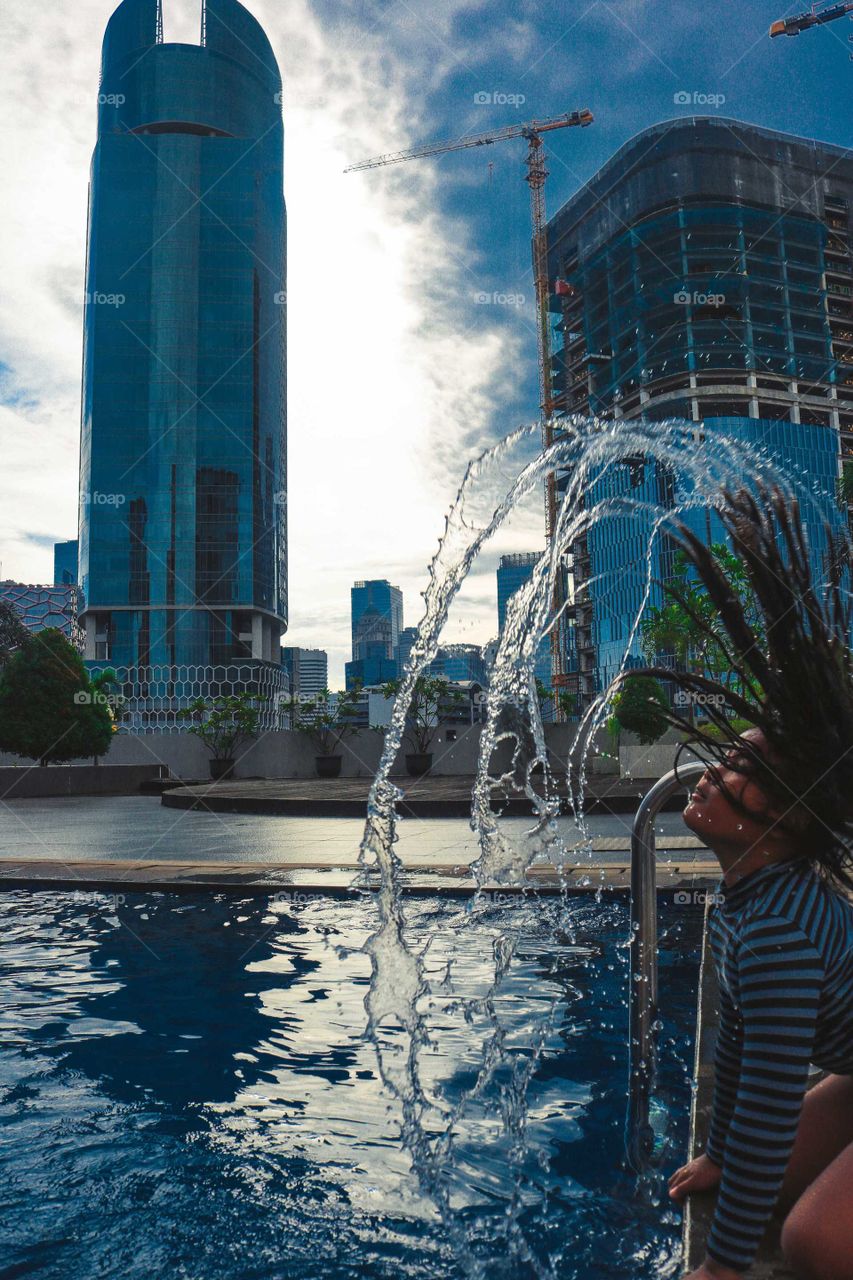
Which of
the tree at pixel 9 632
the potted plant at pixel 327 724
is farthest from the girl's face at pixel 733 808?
the tree at pixel 9 632

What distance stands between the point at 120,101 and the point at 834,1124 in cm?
11562

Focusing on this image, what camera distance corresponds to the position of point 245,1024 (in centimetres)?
460

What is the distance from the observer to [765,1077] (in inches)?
71.1

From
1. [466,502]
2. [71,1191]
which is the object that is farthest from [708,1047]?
[466,502]

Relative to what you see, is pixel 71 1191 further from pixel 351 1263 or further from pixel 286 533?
pixel 286 533

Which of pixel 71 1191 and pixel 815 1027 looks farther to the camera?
pixel 71 1191

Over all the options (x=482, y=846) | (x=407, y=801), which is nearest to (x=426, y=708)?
(x=407, y=801)

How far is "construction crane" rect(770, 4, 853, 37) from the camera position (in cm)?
8050

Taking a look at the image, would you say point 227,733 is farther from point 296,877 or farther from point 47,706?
point 296,877

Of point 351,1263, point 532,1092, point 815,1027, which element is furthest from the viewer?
point 532,1092

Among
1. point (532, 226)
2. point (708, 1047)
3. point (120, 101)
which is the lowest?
point (708, 1047)

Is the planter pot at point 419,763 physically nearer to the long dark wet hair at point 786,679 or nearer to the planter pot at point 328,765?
the planter pot at point 328,765

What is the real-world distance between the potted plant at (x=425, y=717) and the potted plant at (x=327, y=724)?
2.29 m

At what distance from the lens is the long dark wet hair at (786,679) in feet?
6.53
